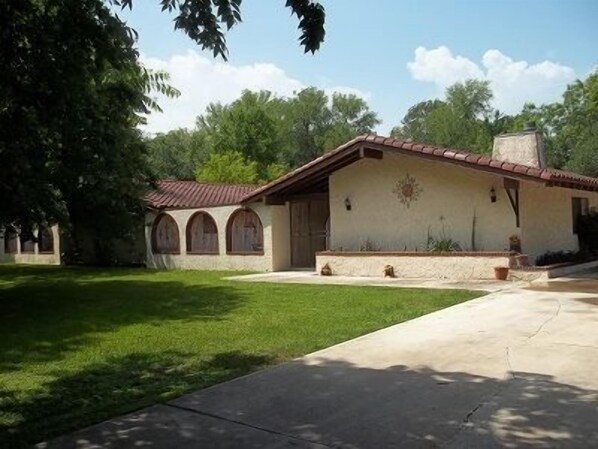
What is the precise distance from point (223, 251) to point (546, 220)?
10.7 metres

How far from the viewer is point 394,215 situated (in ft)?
56.9

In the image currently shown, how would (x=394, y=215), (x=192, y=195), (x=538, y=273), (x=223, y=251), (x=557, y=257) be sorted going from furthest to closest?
1. (x=192, y=195)
2. (x=223, y=251)
3. (x=394, y=215)
4. (x=557, y=257)
5. (x=538, y=273)

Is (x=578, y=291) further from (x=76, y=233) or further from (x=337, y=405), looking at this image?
(x=76, y=233)

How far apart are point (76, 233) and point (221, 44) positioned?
76.6 feet

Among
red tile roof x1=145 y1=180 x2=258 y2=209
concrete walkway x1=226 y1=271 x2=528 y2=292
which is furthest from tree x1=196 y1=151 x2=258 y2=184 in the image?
concrete walkway x1=226 y1=271 x2=528 y2=292

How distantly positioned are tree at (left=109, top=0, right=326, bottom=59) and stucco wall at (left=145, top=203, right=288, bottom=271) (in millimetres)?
15058

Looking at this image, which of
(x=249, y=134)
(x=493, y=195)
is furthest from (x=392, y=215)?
(x=249, y=134)

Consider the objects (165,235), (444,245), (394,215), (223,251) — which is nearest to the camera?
(444,245)

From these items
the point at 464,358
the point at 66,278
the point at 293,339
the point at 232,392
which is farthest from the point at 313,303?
the point at 66,278

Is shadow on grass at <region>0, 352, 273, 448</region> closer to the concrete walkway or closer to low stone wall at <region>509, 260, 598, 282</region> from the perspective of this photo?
the concrete walkway

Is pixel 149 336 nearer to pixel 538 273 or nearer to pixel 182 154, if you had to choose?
pixel 538 273

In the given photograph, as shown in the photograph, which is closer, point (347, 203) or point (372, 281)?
point (372, 281)

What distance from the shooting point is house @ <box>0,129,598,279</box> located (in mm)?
15289

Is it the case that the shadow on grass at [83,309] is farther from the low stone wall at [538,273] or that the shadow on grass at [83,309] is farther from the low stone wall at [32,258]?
the low stone wall at [32,258]
